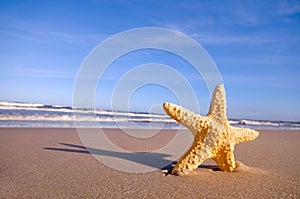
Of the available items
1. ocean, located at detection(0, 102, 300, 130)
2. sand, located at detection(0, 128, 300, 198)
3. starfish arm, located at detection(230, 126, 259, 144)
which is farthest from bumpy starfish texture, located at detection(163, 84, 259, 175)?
ocean, located at detection(0, 102, 300, 130)

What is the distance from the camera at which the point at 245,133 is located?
187 inches

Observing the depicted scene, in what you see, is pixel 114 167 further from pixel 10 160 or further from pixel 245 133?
pixel 245 133

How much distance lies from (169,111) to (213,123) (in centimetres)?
68

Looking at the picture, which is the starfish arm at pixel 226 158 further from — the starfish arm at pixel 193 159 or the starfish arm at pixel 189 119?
the starfish arm at pixel 189 119

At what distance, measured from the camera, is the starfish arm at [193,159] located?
4262 millimetres

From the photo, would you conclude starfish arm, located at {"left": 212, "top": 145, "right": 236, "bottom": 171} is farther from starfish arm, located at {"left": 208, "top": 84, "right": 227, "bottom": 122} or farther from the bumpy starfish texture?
starfish arm, located at {"left": 208, "top": 84, "right": 227, "bottom": 122}

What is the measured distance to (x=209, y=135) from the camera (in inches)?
173

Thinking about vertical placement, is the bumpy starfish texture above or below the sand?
above

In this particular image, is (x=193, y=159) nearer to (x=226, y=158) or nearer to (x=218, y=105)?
(x=226, y=158)

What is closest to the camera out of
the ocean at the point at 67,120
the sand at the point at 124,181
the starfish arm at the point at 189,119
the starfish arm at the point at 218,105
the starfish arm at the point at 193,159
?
the sand at the point at 124,181

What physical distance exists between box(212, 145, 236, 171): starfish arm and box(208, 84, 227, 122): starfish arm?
1.44ft

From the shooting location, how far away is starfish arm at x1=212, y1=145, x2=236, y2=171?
4484mm

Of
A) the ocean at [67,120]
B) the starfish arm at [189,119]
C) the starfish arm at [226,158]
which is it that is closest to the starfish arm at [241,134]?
the starfish arm at [226,158]

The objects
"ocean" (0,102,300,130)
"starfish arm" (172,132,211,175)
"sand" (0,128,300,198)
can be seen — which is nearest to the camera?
"sand" (0,128,300,198)
